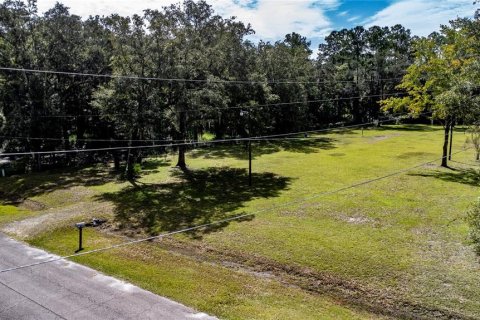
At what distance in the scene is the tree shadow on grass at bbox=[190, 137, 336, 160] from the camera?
35844 millimetres

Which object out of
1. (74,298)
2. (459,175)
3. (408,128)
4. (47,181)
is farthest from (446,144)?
(408,128)

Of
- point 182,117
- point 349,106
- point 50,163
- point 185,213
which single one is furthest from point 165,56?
point 349,106

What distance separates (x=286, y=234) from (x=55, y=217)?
455 inches

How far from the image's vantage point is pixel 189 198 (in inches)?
840

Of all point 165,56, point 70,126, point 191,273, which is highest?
point 165,56

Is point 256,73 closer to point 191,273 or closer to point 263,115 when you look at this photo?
point 263,115

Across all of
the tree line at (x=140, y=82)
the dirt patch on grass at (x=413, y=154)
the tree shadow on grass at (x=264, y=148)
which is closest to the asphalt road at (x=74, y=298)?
the tree line at (x=140, y=82)

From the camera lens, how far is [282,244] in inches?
570

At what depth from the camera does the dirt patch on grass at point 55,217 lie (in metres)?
16.9

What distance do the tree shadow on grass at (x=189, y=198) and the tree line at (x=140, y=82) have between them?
11.7 feet

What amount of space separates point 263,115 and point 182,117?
14.0 metres

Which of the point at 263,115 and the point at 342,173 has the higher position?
the point at 263,115

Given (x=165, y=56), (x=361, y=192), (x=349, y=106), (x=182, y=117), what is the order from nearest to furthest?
(x=361, y=192) < (x=165, y=56) < (x=182, y=117) < (x=349, y=106)

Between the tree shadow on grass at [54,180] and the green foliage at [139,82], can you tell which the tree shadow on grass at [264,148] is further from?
the tree shadow on grass at [54,180]
